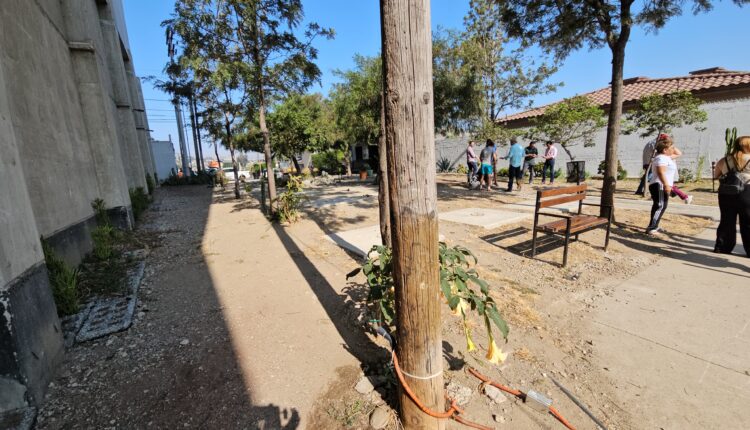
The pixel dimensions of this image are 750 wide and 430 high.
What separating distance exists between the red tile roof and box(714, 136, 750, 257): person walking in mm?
10974

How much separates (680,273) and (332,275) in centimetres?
439

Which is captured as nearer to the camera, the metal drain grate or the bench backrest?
the metal drain grate

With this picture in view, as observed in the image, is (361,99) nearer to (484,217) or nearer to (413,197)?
(484,217)

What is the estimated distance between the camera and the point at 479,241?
5496 mm

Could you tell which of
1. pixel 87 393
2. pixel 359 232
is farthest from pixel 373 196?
pixel 87 393

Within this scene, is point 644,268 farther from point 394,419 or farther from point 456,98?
point 456,98

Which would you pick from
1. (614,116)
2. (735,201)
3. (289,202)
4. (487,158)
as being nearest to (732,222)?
(735,201)

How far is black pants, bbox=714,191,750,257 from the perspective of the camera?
420 centimetres

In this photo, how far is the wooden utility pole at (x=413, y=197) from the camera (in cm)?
154

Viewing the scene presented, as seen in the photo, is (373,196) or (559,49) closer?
(559,49)

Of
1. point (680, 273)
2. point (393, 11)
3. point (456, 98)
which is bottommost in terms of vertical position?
point (680, 273)

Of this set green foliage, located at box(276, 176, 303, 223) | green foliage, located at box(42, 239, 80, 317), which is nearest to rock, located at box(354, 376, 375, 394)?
green foliage, located at box(42, 239, 80, 317)

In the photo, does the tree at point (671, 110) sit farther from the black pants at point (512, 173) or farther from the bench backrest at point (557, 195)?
the bench backrest at point (557, 195)

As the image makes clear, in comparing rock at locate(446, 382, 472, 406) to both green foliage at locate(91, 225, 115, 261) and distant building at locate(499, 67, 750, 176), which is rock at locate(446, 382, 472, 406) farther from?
distant building at locate(499, 67, 750, 176)
